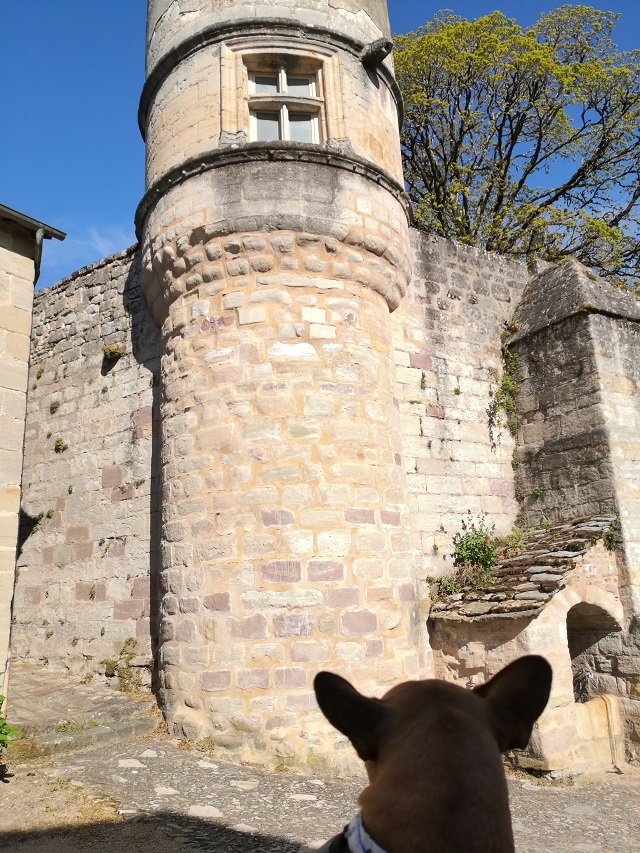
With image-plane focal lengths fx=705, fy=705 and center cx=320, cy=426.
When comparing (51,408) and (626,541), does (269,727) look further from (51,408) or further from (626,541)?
(51,408)

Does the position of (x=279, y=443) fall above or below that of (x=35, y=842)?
above

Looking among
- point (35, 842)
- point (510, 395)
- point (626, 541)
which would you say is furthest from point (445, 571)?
point (35, 842)

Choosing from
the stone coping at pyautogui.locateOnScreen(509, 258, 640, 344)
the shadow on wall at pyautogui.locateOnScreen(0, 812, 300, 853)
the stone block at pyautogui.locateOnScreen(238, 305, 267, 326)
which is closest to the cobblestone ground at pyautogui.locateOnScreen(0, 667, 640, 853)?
the shadow on wall at pyautogui.locateOnScreen(0, 812, 300, 853)

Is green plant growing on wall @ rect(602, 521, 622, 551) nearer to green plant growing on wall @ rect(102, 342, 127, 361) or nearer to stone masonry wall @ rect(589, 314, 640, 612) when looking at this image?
stone masonry wall @ rect(589, 314, 640, 612)

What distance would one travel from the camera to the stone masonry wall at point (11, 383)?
17.4 feet

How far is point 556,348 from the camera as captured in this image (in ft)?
27.8

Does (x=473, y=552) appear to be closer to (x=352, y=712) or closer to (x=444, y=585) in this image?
(x=444, y=585)

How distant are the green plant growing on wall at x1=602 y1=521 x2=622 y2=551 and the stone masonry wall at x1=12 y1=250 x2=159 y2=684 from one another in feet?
15.8

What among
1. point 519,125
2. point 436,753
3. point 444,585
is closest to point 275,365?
point 444,585

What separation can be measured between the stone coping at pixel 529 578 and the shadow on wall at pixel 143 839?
314 cm

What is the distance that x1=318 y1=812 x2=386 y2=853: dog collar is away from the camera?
→ 1.49 meters

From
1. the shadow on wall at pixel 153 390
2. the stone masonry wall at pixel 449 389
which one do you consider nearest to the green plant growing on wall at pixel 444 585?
the stone masonry wall at pixel 449 389

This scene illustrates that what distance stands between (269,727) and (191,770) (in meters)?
0.68

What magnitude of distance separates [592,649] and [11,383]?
21.0 feet
